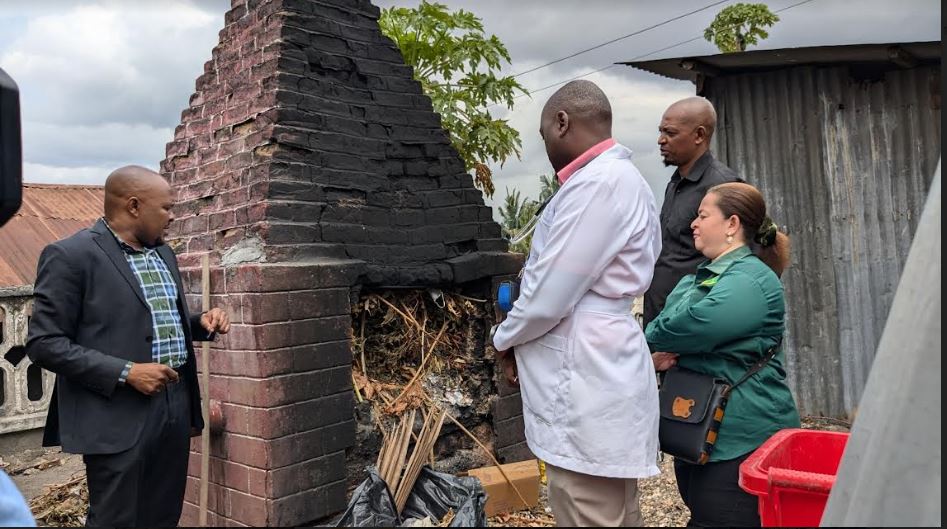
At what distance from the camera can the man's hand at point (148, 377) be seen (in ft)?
9.41

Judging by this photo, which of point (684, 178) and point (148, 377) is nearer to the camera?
point (148, 377)

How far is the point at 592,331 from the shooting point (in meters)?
2.38

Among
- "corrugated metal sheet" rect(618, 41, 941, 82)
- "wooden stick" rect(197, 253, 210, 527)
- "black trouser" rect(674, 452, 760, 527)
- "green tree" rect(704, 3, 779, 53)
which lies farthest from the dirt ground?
"green tree" rect(704, 3, 779, 53)

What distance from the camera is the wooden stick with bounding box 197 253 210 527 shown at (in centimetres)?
394

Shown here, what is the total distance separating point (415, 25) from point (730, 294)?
24.8 feet

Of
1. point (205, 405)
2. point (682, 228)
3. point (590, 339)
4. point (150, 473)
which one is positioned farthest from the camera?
point (205, 405)

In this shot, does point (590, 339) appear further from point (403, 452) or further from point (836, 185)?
point (836, 185)

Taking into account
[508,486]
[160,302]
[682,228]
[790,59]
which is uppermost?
[790,59]

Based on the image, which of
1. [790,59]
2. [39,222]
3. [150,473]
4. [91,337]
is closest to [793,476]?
[150,473]

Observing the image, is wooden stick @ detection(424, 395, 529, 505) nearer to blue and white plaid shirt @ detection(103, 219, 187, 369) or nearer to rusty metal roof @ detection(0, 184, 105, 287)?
blue and white plaid shirt @ detection(103, 219, 187, 369)

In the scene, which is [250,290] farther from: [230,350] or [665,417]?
[665,417]

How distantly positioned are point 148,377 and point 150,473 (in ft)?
1.51

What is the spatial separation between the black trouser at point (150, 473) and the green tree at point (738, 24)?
13014 millimetres

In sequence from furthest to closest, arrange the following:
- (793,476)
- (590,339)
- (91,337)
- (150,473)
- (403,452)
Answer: (403,452) < (150,473) < (91,337) < (590,339) < (793,476)
